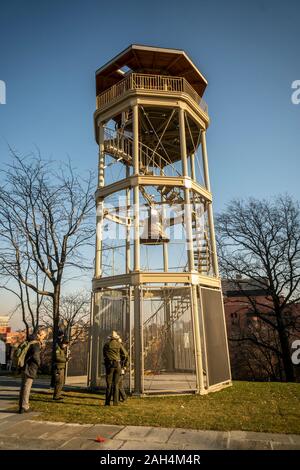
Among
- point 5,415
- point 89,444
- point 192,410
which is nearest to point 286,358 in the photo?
point 192,410

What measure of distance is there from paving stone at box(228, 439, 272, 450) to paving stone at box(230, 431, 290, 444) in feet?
0.50

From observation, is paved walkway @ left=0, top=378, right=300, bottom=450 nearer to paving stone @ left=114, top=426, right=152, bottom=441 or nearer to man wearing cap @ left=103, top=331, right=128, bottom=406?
paving stone @ left=114, top=426, right=152, bottom=441

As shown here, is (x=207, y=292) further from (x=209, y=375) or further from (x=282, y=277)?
(x=282, y=277)

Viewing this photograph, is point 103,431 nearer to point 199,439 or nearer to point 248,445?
point 199,439

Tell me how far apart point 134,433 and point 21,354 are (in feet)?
11.5

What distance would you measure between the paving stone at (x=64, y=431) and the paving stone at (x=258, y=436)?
2661mm

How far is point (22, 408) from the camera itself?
23.2 ft

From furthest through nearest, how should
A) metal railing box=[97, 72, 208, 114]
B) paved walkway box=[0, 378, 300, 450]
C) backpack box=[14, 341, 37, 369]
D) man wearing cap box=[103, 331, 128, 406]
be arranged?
metal railing box=[97, 72, 208, 114] < man wearing cap box=[103, 331, 128, 406] < backpack box=[14, 341, 37, 369] < paved walkway box=[0, 378, 300, 450]

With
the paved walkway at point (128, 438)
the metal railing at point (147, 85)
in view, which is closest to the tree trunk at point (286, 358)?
the metal railing at point (147, 85)

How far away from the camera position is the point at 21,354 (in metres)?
7.41

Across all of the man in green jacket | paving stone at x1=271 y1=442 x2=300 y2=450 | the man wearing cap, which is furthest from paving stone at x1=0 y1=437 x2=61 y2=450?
the man in green jacket

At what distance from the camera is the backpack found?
732cm
